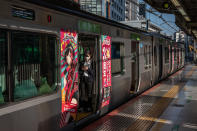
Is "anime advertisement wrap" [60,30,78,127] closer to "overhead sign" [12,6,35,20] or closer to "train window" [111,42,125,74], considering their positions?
"overhead sign" [12,6,35,20]

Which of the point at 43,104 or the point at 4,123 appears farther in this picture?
the point at 43,104

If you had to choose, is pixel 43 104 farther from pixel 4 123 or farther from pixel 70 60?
pixel 70 60

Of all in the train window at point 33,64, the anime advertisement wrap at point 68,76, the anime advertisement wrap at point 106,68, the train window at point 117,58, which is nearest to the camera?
the train window at point 33,64

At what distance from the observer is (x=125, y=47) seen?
7504mm

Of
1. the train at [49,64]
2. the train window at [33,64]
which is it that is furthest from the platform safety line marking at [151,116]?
the train window at [33,64]

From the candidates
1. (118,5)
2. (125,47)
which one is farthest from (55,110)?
(118,5)

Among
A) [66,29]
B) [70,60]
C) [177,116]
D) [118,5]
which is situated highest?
[118,5]

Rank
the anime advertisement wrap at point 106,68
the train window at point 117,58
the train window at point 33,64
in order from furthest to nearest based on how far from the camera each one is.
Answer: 1. the train window at point 117,58
2. the anime advertisement wrap at point 106,68
3. the train window at point 33,64

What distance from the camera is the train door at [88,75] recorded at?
228 inches

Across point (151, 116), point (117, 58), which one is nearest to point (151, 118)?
point (151, 116)

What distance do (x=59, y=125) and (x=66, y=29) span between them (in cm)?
171

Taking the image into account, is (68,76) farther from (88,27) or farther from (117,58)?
(117,58)

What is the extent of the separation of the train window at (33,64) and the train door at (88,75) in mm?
1782

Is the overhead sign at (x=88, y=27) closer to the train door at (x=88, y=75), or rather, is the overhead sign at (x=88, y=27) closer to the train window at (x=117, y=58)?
the train door at (x=88, y=75)
